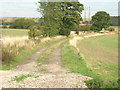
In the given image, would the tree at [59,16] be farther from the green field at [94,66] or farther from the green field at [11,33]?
the green field at [94,66]

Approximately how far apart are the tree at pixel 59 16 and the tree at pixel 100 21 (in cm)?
2882

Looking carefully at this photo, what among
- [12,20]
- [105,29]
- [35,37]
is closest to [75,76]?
[35,37]

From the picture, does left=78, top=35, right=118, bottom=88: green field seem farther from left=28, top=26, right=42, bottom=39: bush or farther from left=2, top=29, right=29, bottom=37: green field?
left=28, top=26, right=42, bottom=39: bush

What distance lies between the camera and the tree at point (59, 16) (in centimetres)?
3422

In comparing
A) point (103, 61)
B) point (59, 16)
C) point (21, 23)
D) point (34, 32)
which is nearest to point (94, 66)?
point (103, 61)

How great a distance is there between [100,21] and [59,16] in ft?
160

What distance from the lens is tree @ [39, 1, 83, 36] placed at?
112ft

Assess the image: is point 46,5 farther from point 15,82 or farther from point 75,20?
point 15,82

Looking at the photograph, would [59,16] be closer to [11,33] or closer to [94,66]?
[11,33]

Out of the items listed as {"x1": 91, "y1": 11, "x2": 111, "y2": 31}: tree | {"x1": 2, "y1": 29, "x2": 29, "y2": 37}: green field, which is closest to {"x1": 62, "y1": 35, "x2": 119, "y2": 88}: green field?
{"x1": 2, "y1": 29, "x2": 29, "y2": 37}: green field

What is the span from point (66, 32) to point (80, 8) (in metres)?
10.3

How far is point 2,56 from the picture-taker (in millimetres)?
14461

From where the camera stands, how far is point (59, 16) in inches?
1593

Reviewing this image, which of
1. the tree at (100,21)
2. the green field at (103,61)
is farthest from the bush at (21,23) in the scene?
the tree at (100,21)
